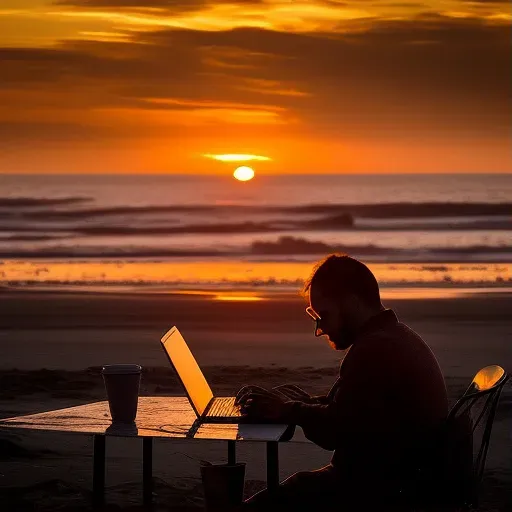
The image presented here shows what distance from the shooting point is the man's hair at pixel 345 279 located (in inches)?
166

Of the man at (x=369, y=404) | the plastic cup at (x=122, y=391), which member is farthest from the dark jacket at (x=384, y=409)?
the plastic cup at (x=122, y=391)

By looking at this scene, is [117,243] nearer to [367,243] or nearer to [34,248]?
[34,248]

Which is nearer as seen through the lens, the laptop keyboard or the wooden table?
the wooden table

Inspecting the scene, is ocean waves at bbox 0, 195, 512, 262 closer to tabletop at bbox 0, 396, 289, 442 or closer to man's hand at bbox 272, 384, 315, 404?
tabletop at bbox 0, 396, 289, 442

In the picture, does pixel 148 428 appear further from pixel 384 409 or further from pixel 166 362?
pixel 166 362

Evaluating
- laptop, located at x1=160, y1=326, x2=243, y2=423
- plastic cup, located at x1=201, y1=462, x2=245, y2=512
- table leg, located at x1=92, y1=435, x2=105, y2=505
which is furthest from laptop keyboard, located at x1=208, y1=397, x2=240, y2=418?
table leg, located at x1=92, y1=435, x2=105, y2=505

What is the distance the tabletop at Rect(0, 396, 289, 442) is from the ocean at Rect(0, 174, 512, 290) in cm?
1249

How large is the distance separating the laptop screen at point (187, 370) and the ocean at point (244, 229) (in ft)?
40.8

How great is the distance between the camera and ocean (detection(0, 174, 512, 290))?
63.7ft

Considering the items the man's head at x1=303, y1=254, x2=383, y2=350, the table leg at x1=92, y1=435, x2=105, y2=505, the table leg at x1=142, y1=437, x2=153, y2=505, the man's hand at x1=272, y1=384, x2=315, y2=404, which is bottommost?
the table leg at x1=142, y1=437, x2=153, y2=505

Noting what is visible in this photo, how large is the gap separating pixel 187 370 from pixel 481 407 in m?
1.33

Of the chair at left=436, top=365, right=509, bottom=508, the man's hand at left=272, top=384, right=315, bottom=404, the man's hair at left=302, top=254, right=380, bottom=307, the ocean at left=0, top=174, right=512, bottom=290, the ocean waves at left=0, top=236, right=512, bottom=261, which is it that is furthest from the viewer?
the ocean waves at left=0, top=236, right=512, bottom=261

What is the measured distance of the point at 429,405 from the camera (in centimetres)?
410

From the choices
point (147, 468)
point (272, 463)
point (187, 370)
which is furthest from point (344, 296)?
point (147, 468)
